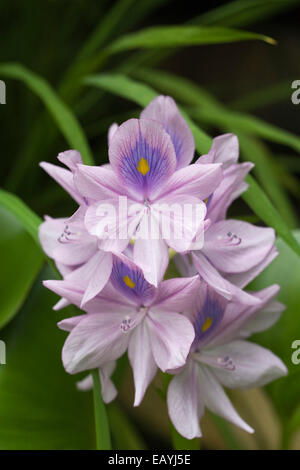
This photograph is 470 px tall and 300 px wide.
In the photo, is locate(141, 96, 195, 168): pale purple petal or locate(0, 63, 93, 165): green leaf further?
locate(0, 63, 93, 165): green leaf

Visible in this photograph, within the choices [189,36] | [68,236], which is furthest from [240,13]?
[68,236]

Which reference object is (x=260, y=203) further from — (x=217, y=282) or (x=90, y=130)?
(x=90, y=130)

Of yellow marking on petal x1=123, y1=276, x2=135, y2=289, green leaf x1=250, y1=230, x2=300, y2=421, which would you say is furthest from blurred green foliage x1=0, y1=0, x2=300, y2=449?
yellow marking on petal x1=123, y1=276, x2=135, y2=289

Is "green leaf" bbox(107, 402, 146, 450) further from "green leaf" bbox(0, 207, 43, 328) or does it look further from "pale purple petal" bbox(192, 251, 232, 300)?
"pale purple petal" bbox(192, 251, 232, 300)

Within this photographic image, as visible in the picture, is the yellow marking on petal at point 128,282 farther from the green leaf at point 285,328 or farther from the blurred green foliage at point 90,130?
the green leaf at point 285,328

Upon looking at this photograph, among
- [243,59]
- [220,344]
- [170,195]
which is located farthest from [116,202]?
[243,59]

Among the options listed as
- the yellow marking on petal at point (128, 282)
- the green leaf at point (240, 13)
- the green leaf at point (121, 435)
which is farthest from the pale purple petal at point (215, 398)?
the green leaf at point (240, 13)
